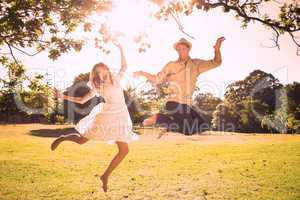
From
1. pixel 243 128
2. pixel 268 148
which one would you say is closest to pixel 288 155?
pixel 268 148

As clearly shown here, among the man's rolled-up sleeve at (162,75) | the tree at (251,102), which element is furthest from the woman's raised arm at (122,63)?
the tree at (251,102)

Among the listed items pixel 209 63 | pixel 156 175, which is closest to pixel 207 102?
pixel 156 175

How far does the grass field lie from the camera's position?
14.6 meters

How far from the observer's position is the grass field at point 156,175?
47.9 ft

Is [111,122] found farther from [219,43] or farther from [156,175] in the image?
[156,175]

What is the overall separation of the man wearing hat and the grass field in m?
6.30

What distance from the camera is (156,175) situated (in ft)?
59.4

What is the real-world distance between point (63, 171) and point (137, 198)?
6.10 metres

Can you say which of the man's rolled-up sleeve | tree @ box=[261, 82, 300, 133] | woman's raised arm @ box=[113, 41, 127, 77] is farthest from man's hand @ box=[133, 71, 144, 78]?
tree @ box=[261, 82, 300, 133]

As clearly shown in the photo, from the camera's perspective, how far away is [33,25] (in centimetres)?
1220

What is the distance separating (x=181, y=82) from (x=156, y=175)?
10.4m

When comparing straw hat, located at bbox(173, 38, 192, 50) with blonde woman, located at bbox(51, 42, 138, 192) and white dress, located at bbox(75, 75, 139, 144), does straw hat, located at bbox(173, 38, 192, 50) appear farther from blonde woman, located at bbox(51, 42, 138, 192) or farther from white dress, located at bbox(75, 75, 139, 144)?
white dress, located at bbox(75, 75, 139, 144)

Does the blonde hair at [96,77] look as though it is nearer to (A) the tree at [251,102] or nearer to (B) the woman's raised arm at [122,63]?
(B) the woman's raised arm at [122,63]

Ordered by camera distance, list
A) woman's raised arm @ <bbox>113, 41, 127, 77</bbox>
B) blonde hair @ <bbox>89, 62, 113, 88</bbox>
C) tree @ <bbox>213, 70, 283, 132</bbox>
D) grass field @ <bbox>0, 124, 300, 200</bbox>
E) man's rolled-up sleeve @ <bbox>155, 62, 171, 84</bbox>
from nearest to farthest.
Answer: blonde hair @ <bbox>89, 62, 113, 88</bbox> → woman's raised arm @ <bbox>113, 41, 127, 77</bbox> → man's rolled-up sleeve @ <bbox>155, 62, 171, 84</bbox> → grass field @ <bbox>0, 124, 300, 200</bbox> → tree @ <bbox>213, 70, 283, 132</bbox>
